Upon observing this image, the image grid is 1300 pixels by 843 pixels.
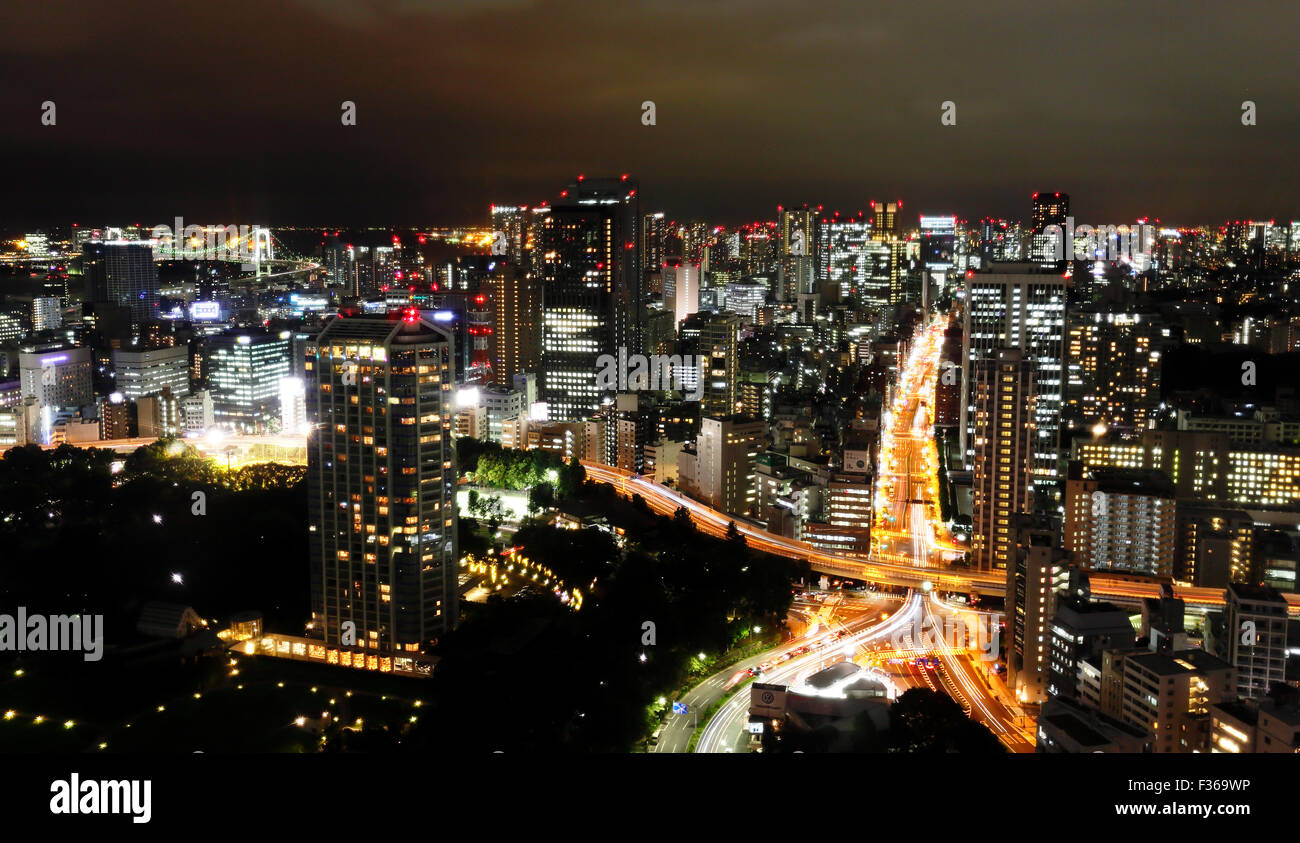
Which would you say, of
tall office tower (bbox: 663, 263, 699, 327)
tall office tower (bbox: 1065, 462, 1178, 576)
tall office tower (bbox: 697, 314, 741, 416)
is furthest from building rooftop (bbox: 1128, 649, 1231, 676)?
tall office tower (bbox: 663, 263, 699, 327)

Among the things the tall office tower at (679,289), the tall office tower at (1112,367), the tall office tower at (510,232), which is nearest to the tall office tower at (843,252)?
the tall office tower at (679,289)

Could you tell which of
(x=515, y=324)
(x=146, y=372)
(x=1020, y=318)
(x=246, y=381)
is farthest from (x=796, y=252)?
(x=146, y=372)

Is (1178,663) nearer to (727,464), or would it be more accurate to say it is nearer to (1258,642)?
(1258,642)

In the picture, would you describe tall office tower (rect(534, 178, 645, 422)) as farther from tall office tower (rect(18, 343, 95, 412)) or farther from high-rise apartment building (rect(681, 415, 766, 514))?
tall office tower (rect(18, 343, 95, 412))

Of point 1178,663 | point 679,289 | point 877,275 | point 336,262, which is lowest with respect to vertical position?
point 1178,663

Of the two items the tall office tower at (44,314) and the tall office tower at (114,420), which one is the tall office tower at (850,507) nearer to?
the tall office tower at (114,420)

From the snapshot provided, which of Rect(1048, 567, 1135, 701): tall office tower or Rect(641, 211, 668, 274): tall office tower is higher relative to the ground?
Rect(641, 211, 668, 274): tall office tower
